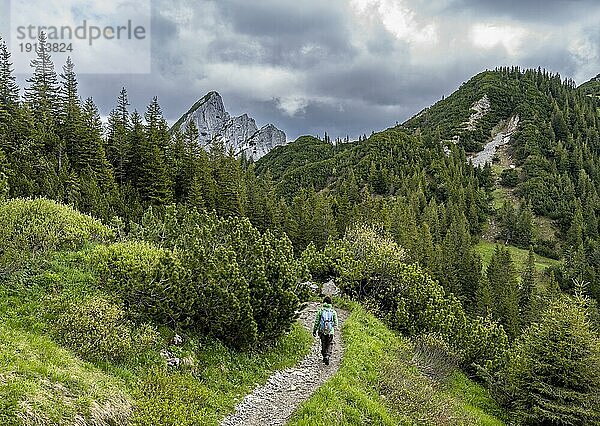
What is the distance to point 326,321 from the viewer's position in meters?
19.1

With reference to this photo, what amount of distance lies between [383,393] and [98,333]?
11177mm

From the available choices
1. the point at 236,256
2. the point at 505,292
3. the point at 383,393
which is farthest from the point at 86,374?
the point at 505,292

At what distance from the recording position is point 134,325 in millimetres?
16734

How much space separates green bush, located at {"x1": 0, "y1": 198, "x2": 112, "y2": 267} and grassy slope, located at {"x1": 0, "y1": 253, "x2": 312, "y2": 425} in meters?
1.00

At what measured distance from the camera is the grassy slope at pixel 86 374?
10.4 metres

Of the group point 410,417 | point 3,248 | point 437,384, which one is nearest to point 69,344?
point 3,248

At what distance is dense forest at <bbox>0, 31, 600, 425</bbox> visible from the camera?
18.1m

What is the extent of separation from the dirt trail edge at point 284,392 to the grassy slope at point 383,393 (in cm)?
55

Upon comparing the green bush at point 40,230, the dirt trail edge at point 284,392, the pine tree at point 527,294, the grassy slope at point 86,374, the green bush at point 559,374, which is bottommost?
the pine tree at point 527,294

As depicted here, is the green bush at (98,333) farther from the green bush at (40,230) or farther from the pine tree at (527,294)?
the pine tree at (527,294)

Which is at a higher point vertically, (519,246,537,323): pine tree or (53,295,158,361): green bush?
(53,295,158,361): green bush

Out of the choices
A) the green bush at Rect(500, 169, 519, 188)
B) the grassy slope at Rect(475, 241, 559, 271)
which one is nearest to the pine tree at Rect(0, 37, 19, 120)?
the grassy slope at Rect(475, 241, 559, 271)

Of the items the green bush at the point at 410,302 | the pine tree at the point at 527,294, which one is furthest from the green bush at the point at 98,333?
the pine tree at the point at 527,294

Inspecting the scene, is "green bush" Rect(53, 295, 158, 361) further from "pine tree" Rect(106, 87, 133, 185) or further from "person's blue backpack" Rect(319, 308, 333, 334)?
"pine tree" Rect(106, 87, 133, 185)
